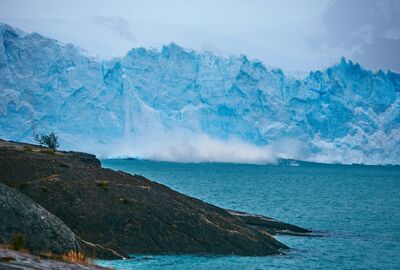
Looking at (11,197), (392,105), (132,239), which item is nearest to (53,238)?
(11,197)

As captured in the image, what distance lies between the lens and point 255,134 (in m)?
158

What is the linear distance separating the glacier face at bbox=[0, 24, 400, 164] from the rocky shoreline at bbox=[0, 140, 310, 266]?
314ft

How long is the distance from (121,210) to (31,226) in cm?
1803

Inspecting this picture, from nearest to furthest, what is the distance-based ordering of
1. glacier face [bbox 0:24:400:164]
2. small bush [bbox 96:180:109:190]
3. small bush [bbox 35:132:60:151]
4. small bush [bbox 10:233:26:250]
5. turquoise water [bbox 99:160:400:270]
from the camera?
small bush [bbox 10:233:26:250] < turquoise water [bbox 99:160:400:270] < small bush [bbox 96:180:109:190] < small bush [bbox 35:132:60:151] < glacier face [bbox 0:24:400:164]

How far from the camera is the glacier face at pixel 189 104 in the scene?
13388cm

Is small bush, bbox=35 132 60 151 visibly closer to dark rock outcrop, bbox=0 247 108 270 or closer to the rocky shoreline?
the rocky shoreline

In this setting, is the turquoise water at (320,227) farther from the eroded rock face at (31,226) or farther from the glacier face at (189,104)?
the glacier face at (189,104)

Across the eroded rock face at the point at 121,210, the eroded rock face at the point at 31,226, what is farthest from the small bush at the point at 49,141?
the eroded rock face at the point at 31,226

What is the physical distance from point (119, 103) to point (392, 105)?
76111 mm

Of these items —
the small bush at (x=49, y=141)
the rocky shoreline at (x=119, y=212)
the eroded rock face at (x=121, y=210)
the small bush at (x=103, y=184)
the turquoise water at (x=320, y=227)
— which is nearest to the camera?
the rocky shoreline at (x=119, y=212)

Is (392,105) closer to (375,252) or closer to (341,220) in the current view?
(341,220)

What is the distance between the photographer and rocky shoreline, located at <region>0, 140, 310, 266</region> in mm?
34281

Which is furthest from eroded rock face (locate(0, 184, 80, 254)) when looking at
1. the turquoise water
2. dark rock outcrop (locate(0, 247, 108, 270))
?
the turquoise water

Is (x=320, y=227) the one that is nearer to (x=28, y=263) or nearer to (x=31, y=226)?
(x=31, y=226)
